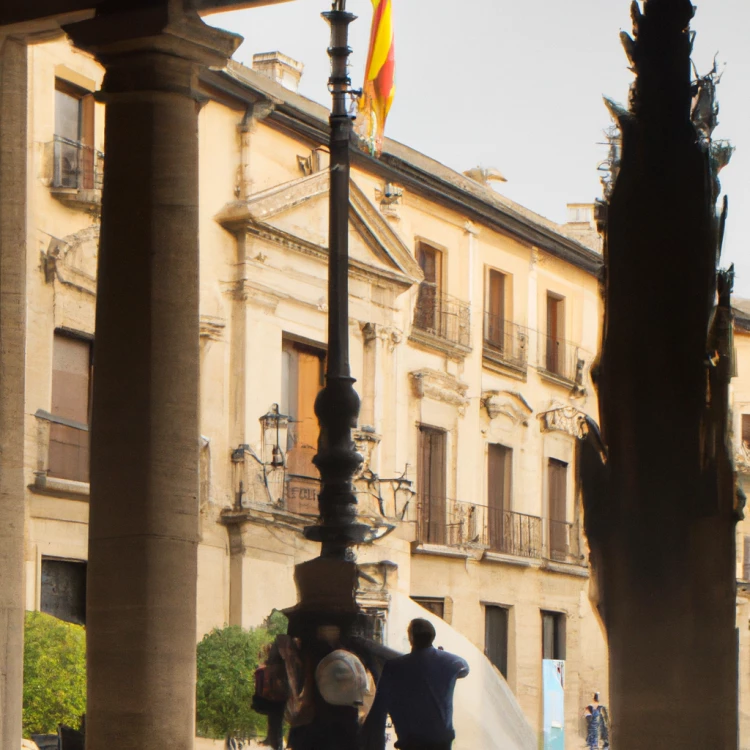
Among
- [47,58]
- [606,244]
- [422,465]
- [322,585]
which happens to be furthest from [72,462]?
[606,244]

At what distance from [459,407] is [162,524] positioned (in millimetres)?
16076

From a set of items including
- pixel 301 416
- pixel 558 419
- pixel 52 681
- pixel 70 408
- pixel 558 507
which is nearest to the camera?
pixel 52 681

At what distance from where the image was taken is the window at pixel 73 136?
15844 millimetres

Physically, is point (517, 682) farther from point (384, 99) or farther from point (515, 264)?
point (384, 99)

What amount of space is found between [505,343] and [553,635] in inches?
165

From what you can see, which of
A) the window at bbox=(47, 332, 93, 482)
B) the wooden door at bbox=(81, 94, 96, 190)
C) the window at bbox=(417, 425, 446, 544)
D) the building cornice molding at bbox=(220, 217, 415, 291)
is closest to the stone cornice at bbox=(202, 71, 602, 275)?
the building cornice molding at bbox=(220, 217, 415, 291)

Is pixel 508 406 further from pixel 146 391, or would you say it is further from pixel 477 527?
pixel 146 391

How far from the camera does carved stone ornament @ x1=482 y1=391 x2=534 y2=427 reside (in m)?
23.0

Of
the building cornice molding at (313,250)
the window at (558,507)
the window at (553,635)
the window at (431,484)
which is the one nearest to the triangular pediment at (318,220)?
the building cornice molding at (313,250)

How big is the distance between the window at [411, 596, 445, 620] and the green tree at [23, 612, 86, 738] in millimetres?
8058

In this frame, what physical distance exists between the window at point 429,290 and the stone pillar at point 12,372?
539 inches

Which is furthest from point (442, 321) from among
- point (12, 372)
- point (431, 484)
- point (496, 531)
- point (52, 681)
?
point (12, 372)

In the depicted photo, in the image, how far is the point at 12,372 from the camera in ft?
25.8

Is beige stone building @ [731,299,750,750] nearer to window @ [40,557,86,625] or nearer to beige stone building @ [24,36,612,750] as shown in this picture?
beige stone building @ [24,36,612,750]
